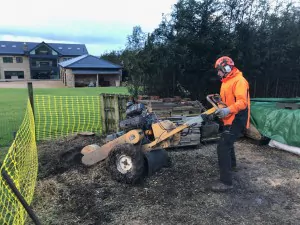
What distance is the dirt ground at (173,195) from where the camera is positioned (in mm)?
3689

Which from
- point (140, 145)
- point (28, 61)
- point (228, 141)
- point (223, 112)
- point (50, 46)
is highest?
point (50, 46)

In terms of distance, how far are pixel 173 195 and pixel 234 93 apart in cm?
178

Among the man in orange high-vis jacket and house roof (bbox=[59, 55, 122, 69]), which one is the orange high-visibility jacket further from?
house roof (bbox=[59, 55, 122, 69])

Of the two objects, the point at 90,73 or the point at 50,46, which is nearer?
the point at 90,73

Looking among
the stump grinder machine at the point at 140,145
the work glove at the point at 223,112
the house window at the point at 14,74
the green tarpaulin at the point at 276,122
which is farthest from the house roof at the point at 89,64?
the work glove at the point at 223,112

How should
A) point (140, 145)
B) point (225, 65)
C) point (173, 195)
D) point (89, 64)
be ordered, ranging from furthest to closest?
point (89, 64)
point (140, 145)
point (225, 65)
point (173, 195)

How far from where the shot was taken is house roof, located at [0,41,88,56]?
2400 inches

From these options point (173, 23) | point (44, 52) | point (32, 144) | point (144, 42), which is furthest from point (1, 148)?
point (44, 52)

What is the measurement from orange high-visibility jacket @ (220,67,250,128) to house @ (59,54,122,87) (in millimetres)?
39707

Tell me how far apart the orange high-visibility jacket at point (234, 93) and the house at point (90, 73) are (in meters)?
39.7

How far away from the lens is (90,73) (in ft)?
148

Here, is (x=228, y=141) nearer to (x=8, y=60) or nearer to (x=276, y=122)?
(x=276, y=122)

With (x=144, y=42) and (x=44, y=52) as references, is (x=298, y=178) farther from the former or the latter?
(x=44, y=52)

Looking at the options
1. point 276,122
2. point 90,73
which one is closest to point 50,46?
point 90,73
